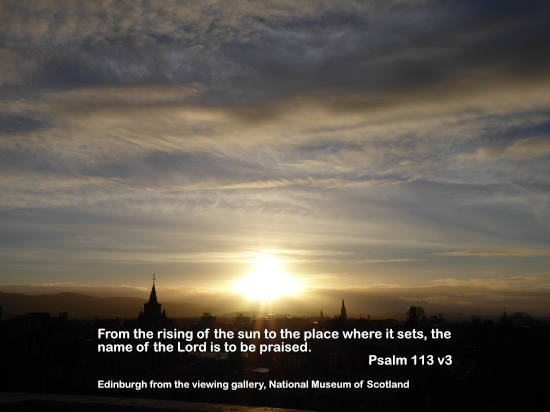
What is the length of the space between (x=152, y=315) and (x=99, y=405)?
73.2 m

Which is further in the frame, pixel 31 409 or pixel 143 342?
pixel 143 342

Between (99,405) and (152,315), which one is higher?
(99,405)

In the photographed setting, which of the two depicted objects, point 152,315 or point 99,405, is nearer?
point 99,405

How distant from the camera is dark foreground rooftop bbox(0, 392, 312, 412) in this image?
4980 mm

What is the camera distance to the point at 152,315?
245ft

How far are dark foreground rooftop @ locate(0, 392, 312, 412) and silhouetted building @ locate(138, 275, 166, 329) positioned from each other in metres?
71.1

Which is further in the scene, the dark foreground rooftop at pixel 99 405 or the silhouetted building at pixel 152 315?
the silhouetted building at pixel 152 315

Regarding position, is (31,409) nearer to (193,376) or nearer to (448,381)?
(193,376)

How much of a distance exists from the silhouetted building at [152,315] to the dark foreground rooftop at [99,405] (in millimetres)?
71065

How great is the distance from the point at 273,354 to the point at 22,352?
2697cm

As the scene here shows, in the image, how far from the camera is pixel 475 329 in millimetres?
69375

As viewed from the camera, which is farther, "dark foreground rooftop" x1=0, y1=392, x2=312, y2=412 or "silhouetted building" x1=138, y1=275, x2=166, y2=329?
"silhouetted building" x1=138, y1=275, x2=166, y2=329

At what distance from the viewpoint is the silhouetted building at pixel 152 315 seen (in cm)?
7369

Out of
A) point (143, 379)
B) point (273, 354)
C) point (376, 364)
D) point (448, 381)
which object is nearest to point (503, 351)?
point (448, 381)
